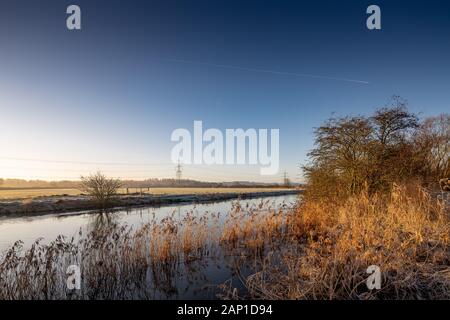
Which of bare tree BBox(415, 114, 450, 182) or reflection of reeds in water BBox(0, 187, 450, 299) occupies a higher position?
bare tree BBox(415, 114, 450, 182)

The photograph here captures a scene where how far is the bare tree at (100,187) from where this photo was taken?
25373 millimetres

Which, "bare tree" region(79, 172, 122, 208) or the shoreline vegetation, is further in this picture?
"bare tree" region(79, 172, 122, 208)

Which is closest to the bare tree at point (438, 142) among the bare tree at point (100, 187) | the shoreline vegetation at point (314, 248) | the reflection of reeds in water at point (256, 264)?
the shoreline vegetation at point (314, 248)

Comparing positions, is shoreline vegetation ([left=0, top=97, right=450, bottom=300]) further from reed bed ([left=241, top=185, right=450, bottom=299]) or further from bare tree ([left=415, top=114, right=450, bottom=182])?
bare tree ([left=415, top=114, right=450, bottom=182])

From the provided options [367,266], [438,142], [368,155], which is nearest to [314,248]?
[367,266]

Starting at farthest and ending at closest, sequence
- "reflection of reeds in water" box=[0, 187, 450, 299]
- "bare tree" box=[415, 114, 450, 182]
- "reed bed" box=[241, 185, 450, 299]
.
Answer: "bare tree" box=[415, 114, 450, 182] → "reflection of reeds in water" box=[0, 187, 450, 299] → "reed bed" box=[241, 185, 450, 299]

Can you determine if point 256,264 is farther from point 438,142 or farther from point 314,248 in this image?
point 438,142

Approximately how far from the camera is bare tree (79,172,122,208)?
25.4m

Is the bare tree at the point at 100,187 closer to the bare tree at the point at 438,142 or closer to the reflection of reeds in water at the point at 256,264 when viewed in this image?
the reflection of reeds in water at the point at 256,264

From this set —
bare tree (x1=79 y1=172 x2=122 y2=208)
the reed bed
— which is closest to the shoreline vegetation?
the reed bed

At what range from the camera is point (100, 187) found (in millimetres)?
26109

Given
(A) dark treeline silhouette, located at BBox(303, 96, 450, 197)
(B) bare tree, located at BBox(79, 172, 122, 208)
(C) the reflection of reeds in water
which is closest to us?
(C) the reflection of reeds in water
